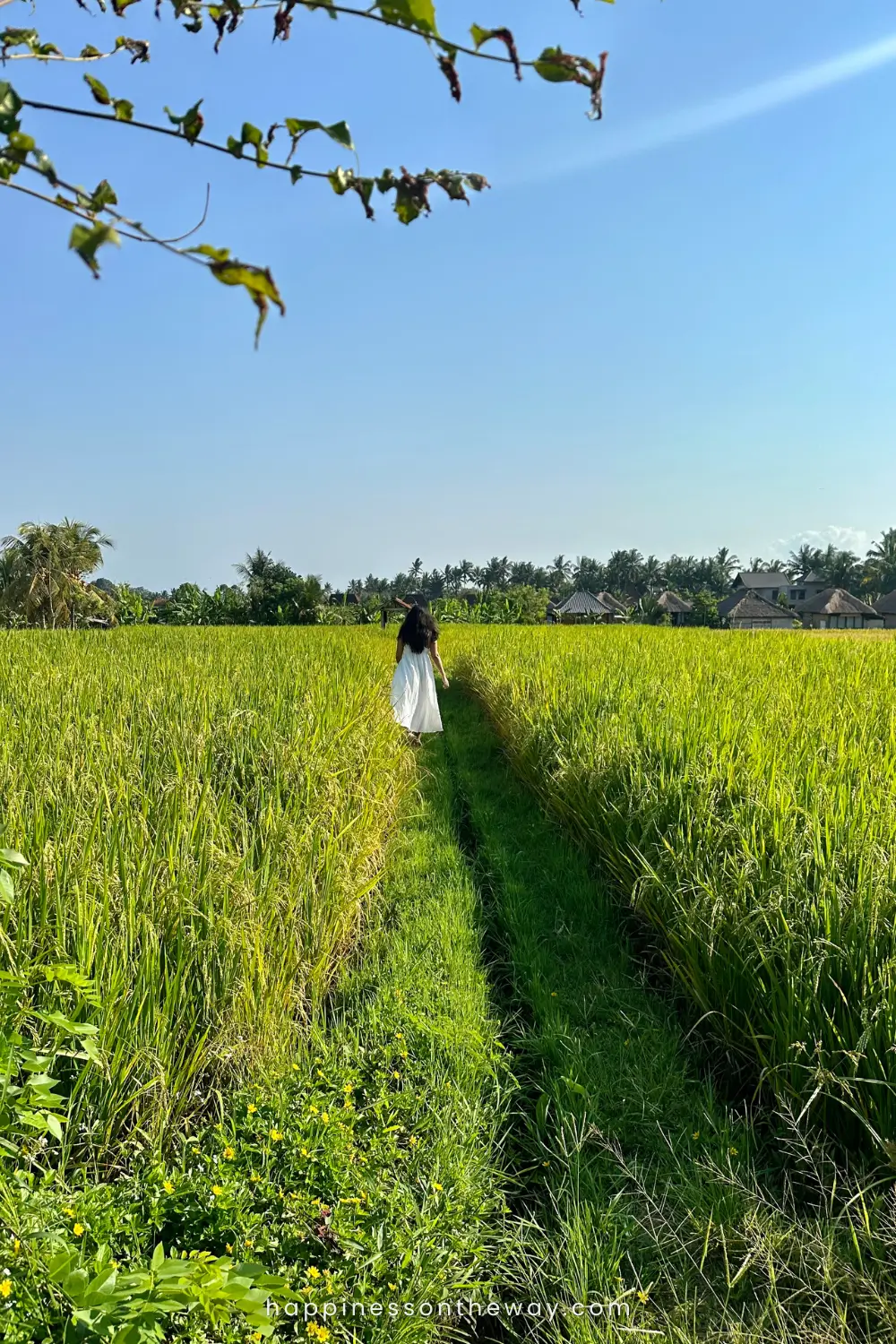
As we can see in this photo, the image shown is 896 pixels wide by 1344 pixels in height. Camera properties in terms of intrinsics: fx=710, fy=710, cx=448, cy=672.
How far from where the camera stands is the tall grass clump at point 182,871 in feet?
5.91

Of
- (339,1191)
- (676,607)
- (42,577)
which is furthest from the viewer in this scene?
(676,607)

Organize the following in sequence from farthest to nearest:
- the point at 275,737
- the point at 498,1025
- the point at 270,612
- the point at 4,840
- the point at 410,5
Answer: the point at 270,612, the point at 275,737, the point at 498,1025, the point at 4,840, the point at 410,5

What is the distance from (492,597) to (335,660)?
81.2ft

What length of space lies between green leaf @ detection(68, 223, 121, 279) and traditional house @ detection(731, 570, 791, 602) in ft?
240

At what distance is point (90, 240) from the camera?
20.4 inches

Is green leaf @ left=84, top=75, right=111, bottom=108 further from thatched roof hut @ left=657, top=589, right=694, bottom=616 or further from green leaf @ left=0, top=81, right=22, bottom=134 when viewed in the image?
thatched roof hut @ left=657, top=589, right=694, bottom=616

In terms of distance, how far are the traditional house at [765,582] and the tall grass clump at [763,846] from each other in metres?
68.7

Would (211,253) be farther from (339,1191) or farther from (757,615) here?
(757,615)

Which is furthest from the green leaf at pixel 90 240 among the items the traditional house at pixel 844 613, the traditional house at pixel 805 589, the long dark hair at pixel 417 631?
the traditional house at pixel 805 589

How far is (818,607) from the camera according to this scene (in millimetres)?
51562

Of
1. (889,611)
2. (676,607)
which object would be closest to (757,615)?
(889,611)

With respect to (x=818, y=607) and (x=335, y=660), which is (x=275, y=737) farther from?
(x=818, y=607)

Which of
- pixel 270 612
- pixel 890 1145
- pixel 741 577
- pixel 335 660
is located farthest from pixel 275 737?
pixel 741 577

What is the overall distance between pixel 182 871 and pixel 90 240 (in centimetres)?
200
